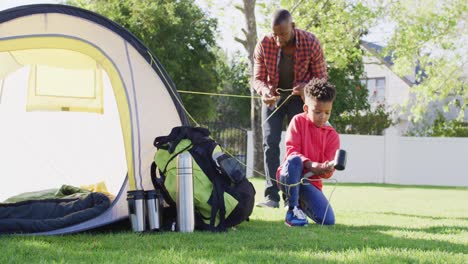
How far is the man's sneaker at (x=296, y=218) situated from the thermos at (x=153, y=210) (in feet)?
2.75

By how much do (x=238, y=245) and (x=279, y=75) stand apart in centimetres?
225

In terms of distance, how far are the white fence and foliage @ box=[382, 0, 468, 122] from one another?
6.07 feet

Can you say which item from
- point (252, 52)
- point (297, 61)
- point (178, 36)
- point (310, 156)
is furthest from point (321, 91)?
point (178, 36)

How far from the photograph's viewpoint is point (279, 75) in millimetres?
5016

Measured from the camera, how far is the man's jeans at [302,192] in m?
4.01

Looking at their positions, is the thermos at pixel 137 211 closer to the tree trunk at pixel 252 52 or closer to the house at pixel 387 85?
the tree trunk at pixel 252 52

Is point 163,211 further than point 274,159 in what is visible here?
No

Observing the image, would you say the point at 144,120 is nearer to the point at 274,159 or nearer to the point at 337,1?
the point at 274,159

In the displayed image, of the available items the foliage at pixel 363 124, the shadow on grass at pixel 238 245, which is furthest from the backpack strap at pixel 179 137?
the foliage at pixel 363 124

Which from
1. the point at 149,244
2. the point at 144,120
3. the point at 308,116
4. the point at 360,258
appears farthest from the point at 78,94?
the point at 360,258

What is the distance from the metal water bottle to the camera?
3.53 m

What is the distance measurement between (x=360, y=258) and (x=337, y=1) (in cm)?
1267

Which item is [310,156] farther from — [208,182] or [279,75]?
[279,75]

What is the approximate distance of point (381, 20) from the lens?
15812 millimetres
